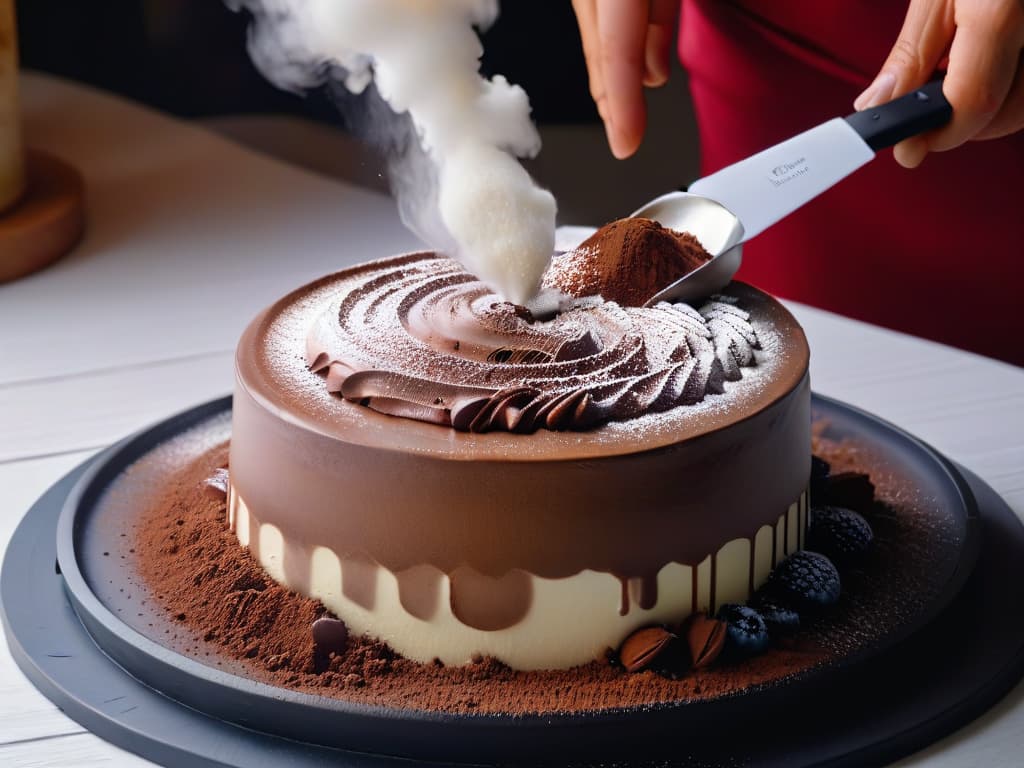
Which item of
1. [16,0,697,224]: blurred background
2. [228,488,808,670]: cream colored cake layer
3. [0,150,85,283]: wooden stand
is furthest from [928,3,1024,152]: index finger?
[16,0,697,224]: blurred background

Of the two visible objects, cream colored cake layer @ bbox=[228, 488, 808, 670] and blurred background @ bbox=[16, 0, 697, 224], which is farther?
blurred background @ bbox=[16, 0, 697, 224]

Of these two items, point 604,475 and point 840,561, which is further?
point 840,561

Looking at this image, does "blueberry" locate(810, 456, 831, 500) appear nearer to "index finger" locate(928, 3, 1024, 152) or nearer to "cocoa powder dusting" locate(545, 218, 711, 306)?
"cocoa powder dusting" locate(545, 218, 711, 306)

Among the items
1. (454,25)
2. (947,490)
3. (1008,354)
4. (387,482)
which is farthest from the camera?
(1008,354)

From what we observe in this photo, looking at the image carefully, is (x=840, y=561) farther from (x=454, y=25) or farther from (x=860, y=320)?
(x=860, y=320)

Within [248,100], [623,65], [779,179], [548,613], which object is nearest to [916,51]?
[779,179]

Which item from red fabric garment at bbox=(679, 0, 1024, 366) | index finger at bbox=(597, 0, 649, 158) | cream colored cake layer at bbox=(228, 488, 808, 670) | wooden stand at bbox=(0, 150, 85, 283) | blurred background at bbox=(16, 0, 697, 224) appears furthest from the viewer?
blurred background at bbox=(16, 0, 697, 224)

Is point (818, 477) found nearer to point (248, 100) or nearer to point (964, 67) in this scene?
point (964, 67)

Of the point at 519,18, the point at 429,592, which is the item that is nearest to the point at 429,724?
the point at 429,592
